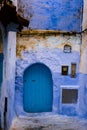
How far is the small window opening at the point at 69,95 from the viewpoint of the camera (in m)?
10.6

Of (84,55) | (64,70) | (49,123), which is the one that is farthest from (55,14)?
(49,123)

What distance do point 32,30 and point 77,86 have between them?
100 inches

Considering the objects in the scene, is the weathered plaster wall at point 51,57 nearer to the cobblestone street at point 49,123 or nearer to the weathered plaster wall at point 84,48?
the weathered plaster wall at point 84,48

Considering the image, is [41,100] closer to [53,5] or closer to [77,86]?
[77,86]

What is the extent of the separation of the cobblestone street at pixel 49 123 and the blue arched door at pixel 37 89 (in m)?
0.61

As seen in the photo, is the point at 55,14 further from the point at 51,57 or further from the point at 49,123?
the point at 49,123

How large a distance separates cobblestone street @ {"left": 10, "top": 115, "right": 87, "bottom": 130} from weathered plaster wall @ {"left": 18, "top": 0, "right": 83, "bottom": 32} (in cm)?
317

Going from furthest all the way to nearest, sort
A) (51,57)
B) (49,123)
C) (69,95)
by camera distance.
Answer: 1. (69,95)
2. (51,57)
3. (49,123)

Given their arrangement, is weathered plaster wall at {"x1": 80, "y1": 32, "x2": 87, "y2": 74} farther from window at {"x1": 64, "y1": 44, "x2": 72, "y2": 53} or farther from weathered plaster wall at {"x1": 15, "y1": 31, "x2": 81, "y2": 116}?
window at {"x1": 64, "y1": 44, "x2": 72, "y2": 53}

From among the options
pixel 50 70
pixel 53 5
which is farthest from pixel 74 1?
pixel 50 70

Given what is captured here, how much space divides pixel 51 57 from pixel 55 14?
155 cm

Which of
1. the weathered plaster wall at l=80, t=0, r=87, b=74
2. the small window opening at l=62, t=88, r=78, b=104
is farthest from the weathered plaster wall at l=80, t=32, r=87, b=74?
the small window opening at l=62, t=88, r=78, b=104

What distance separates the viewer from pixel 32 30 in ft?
34.0

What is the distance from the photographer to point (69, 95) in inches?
417
